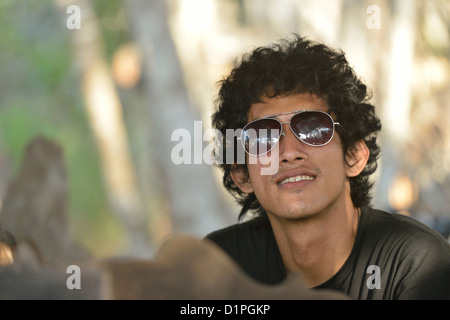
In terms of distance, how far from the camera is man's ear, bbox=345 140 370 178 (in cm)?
278

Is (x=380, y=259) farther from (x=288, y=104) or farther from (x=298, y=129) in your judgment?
(x=288, y=104)

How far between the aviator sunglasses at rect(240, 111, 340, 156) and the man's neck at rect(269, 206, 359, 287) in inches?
9.6

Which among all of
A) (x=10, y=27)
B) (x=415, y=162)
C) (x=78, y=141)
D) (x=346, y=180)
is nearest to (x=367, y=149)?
(x=346, y=180)

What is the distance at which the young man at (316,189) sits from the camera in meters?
2.45

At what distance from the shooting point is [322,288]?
8.44 ft

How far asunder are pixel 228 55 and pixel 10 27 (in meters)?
4.32

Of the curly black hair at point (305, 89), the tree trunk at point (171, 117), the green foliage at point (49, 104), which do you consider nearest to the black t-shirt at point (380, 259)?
the curly black hair at point (305, 89)

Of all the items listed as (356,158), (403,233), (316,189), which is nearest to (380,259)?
(403,233)

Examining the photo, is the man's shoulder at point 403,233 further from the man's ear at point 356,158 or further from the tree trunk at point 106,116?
the tree trunk at point 106,116

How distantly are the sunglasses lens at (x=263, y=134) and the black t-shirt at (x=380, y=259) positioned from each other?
1.34 ft

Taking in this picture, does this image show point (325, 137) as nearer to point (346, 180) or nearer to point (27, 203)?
point (346, 180)

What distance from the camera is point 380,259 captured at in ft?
8.14
